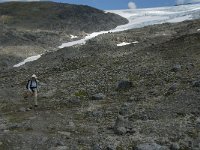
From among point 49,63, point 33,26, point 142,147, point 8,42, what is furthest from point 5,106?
point 33,26

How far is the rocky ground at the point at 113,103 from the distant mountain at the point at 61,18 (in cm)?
4500

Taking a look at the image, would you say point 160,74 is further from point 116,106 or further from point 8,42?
point 8,42

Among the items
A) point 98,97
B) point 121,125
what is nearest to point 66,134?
point 121,125

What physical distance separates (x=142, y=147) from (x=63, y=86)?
46.3 feet

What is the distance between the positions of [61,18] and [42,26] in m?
6.81

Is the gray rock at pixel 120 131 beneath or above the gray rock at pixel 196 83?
beneath

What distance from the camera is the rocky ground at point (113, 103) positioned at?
786 inches

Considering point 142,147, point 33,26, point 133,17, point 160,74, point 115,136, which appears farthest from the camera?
point 133,17

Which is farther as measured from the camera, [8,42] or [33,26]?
[33,26]

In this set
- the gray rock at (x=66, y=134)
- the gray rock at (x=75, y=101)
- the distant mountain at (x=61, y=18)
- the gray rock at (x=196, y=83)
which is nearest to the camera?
the gray rock at (x=66, y=134)

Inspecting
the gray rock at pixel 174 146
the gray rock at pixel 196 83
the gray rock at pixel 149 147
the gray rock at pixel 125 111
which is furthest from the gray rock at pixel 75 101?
the gray rock at pixel 174 146

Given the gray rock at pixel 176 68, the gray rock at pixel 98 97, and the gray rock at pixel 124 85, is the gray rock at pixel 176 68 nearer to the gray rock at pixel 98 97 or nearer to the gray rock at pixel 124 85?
the gray rock at pixel 124 85

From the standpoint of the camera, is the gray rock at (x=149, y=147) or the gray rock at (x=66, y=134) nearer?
the gray rock at (x=149, y=147)

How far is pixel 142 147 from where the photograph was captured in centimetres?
1891
